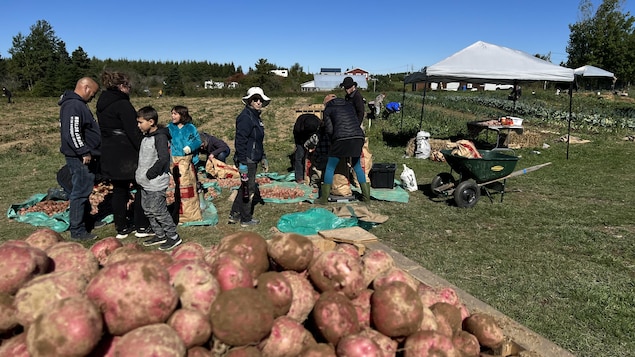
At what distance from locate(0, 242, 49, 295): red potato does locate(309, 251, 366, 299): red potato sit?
5.50 ft

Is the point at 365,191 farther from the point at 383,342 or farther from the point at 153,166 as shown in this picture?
the point at 383,342

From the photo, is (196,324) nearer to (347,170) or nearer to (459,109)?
(347,170)

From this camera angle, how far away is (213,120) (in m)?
25.6

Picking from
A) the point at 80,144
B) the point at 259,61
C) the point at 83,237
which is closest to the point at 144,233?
the point at 83,237

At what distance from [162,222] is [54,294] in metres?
3.54

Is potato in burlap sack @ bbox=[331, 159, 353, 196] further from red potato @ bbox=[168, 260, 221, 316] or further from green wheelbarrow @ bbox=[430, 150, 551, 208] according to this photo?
red potato @ bbox=[168, 260, 221, 316]

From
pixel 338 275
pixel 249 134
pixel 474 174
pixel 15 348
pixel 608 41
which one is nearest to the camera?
pixel 15 348

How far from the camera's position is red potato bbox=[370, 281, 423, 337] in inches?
94.6

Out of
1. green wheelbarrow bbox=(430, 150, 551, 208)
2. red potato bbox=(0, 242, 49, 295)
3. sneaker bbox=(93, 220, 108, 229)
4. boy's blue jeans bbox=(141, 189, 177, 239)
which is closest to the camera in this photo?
red potato bbox=(0, 242, 49, 295)

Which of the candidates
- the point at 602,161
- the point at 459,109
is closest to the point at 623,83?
the point at 459,109

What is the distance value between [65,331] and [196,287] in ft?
2.13

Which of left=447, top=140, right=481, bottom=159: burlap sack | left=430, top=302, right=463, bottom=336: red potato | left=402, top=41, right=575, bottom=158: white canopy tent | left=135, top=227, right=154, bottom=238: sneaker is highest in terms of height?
left=402, top=41, right=575, bottom=158: white canopy tent

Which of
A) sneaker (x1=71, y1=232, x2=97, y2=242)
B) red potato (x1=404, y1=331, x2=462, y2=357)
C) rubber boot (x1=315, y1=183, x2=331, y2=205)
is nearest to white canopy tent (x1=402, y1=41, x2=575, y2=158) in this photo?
rubber boot (x1=315, y1=183, x2=331, y2=205)

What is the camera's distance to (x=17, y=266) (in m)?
2.22
